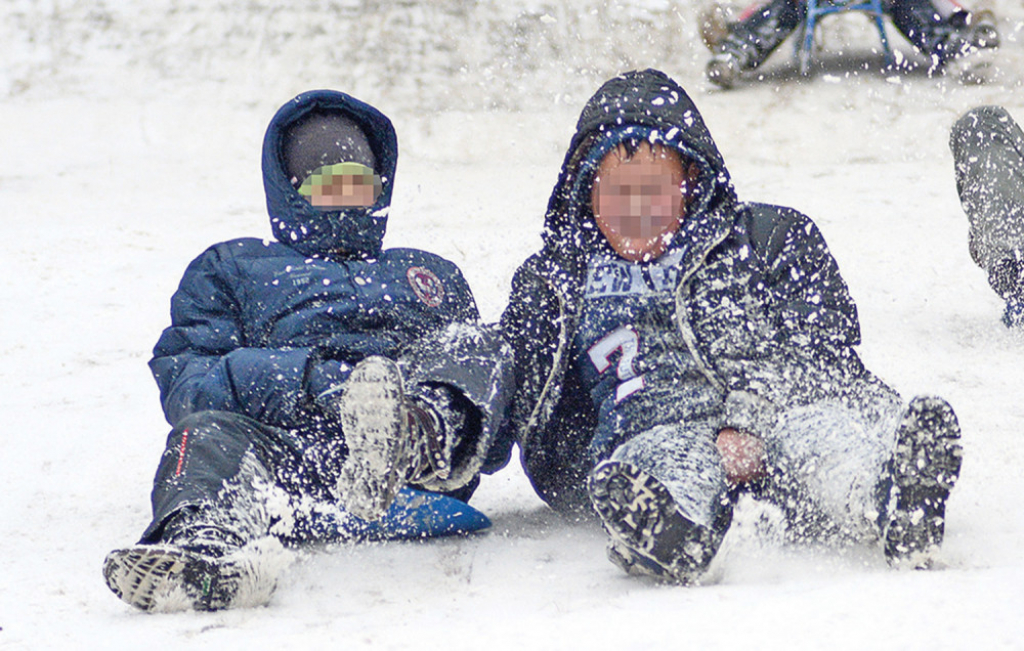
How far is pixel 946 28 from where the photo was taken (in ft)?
23.1

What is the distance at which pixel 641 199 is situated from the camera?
2.20 metres

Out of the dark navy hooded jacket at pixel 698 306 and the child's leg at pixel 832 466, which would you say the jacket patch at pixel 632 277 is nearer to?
the dark navy hooded jacket at pixel 698 306

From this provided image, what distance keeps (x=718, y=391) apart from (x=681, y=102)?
57 centimetres

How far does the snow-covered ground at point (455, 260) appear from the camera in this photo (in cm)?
165

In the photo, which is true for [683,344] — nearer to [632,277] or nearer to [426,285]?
[632,277]

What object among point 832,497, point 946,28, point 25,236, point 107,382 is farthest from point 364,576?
point 946,28

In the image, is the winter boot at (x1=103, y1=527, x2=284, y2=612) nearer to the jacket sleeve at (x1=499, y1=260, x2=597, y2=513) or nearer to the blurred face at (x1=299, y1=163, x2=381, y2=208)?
the jacket sleeve at (x1=499, y1=260, x2=597, y2=513)

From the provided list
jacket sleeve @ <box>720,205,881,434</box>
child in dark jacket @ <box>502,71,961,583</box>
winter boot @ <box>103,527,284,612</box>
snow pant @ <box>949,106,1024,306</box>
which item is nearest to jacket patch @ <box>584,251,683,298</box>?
child in dark jacket @ <box>502,71,961,583</box>

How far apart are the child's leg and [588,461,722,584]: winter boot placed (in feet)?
0.76

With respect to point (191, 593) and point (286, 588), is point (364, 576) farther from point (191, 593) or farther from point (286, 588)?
point (191, 593)

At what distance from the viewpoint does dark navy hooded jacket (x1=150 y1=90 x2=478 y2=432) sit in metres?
2.17

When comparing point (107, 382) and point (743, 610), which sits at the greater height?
point (743, 610)

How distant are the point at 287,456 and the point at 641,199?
0.80 metres

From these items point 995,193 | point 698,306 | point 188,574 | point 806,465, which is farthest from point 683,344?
point 995,193
